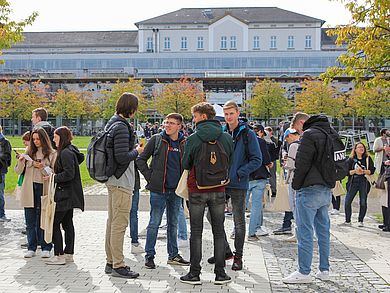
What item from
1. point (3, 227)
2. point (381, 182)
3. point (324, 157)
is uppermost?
point (324, 157)

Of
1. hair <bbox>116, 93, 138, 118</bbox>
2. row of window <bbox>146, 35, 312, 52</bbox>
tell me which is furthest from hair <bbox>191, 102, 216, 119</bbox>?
row of window <bbox>146, 35, 312, 52</bbox>

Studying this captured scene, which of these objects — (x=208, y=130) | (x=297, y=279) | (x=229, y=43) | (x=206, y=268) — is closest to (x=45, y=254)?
(x=206, y=268)

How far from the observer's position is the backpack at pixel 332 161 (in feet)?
22.1

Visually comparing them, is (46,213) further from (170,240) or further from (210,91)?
(210,91)

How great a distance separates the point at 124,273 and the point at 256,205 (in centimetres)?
335

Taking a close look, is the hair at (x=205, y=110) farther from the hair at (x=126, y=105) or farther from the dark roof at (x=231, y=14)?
the dark roof at (x=231, y=14)

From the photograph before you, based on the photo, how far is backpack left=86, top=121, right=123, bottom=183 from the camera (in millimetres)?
6664

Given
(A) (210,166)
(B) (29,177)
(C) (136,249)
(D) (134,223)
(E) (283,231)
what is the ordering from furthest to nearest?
(E) (283,231)
(D) (134,223)
(C) (136,249)
(B) (29,177)
(A) (210,166)

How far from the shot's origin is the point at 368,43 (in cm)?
1422

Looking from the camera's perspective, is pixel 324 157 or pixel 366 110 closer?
pixel 324 157

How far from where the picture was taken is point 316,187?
683cm

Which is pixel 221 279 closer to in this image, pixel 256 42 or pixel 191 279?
pixel 191 279

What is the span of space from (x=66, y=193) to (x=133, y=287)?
5.94 ft

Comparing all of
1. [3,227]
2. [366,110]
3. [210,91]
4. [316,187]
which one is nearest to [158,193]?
[316,187]
